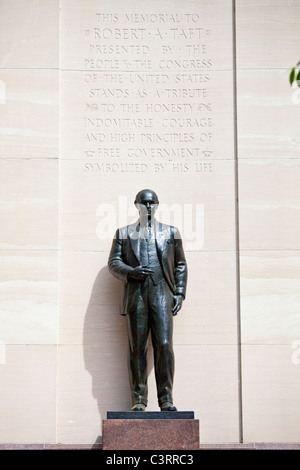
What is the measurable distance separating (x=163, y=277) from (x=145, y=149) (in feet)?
7.30

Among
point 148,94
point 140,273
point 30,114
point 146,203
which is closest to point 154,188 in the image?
point 146,203

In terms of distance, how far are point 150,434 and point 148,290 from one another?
1.89m

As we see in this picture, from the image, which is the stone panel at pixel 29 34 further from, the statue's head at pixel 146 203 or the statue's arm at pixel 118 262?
the statue's arm at pixel 118 262

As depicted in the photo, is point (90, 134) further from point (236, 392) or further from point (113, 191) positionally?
point (236, 392)

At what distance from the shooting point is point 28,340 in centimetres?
1373

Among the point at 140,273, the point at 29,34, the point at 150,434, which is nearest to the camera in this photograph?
the point at 150,434

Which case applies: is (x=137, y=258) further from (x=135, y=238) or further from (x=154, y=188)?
(x=154, y=188)

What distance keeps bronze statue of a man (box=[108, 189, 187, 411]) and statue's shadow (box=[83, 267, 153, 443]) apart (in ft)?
2.37

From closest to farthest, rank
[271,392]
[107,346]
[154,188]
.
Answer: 1. [271,392]
2. [107,346]
3. [154,188]

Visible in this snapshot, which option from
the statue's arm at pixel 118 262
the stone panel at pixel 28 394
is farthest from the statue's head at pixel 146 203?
the stone panel at pixel 28 394

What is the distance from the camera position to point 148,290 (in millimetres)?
13023

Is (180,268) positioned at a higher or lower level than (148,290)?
higher

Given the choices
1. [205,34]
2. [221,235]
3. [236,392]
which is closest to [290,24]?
[205,34]
